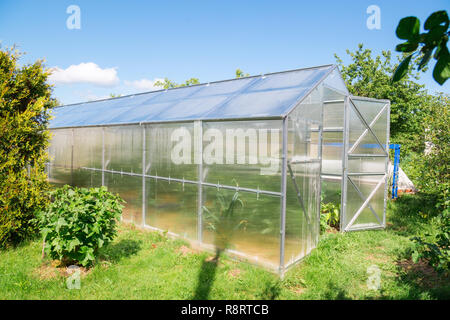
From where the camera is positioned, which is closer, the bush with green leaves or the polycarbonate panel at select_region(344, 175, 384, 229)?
the bush with green leaves

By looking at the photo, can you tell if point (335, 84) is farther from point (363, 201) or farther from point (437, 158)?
point (437, 158)

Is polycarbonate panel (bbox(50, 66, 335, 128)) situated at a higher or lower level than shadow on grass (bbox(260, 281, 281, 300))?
higher

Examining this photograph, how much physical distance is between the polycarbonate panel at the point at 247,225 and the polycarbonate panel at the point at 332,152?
3.13 metres

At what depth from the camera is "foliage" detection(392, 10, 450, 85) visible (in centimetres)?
108

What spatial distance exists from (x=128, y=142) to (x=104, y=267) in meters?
3.32

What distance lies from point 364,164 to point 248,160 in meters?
3.50

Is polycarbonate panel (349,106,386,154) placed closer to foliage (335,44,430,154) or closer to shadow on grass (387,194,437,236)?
shadow on grass (387,194,437,236)

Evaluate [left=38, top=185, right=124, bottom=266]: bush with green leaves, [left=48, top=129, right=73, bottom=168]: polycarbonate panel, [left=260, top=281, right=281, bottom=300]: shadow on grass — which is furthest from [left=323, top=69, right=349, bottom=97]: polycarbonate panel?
[left=48, top=129, right=73, bottom=168]: polycarbonate panel

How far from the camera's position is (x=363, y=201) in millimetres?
6969

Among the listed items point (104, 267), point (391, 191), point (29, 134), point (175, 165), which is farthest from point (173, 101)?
point (391, 191)

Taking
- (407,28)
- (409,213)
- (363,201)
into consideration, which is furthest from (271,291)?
(409,213)

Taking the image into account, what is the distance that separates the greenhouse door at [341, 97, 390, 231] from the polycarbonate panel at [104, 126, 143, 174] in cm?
468

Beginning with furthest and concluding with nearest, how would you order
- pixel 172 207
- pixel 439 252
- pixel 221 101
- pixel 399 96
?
pixel 399 96, pixel 172 207, pixel 221 101, pixel 439 252
